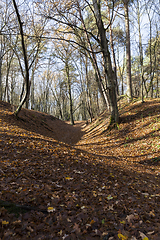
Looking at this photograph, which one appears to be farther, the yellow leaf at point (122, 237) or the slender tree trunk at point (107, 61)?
the slender tree trunk at point (107, 61)

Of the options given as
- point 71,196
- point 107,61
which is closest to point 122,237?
point 71,196

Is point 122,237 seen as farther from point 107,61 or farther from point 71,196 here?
point 107,61

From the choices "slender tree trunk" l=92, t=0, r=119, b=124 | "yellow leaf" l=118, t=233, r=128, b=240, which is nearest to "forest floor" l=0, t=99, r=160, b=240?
"yellow leaf" l=118, t=233, r=128, b=240

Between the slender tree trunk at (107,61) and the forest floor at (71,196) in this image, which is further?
the slender tree trunk at (107,61)

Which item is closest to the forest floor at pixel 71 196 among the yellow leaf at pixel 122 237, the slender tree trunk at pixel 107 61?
the yellow leaf at pixel 122 237

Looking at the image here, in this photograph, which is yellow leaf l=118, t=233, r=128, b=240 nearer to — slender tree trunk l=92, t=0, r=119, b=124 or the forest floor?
the forest floor

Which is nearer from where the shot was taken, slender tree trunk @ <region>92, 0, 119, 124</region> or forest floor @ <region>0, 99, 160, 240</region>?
forest floor @ <region>0, 99, 160, 240</region>

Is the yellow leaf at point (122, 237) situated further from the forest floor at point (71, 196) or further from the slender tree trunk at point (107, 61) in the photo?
the slender tree trunk at point (107, 61)

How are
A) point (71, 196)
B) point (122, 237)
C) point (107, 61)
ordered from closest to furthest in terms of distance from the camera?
point (122, 237), point (71, 196), point (107, 61)

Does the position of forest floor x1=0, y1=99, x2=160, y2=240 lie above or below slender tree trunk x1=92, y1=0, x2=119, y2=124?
below

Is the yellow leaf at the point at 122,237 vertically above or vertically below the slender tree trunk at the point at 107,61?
below

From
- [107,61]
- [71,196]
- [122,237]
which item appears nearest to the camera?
[122,237]

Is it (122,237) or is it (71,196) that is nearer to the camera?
(122,237)

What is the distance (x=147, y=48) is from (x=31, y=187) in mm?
16816
